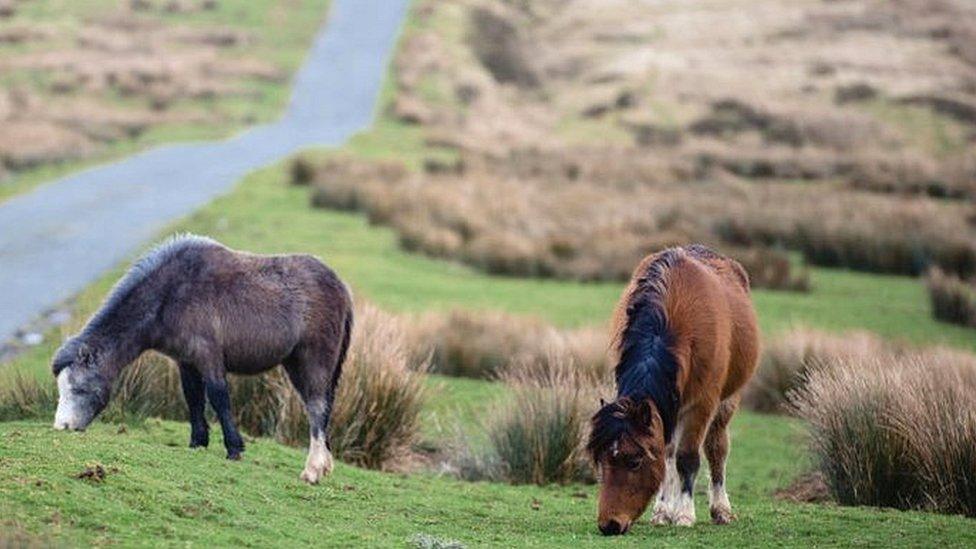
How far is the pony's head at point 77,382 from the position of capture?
10531 millimetres

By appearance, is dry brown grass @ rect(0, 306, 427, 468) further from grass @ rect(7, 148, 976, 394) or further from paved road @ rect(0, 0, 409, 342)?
paved road @ rect(0, 0, 409, 342)

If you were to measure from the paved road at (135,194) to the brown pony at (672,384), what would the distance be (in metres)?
11.5

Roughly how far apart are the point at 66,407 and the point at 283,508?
6.70 feet

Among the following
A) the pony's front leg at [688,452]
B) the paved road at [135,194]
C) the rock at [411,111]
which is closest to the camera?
the pony's front leg at [688,452]

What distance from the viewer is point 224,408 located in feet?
34.8

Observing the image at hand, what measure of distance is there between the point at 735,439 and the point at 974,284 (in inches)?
431

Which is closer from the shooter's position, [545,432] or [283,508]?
[283,508]

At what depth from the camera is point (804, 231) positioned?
30812 millimetres

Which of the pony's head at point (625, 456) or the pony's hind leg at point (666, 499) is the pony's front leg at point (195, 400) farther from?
the pony's hind leg at point (666, 499)

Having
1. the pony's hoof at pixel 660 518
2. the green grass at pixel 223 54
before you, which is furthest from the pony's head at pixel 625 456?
the green grass at pixel 223 54

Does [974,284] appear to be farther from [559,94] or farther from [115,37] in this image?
[115,37]

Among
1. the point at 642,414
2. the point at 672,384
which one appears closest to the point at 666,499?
the point at 672,384

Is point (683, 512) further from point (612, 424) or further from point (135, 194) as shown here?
point (135, 194)

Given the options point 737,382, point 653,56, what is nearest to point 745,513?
point 737,382
